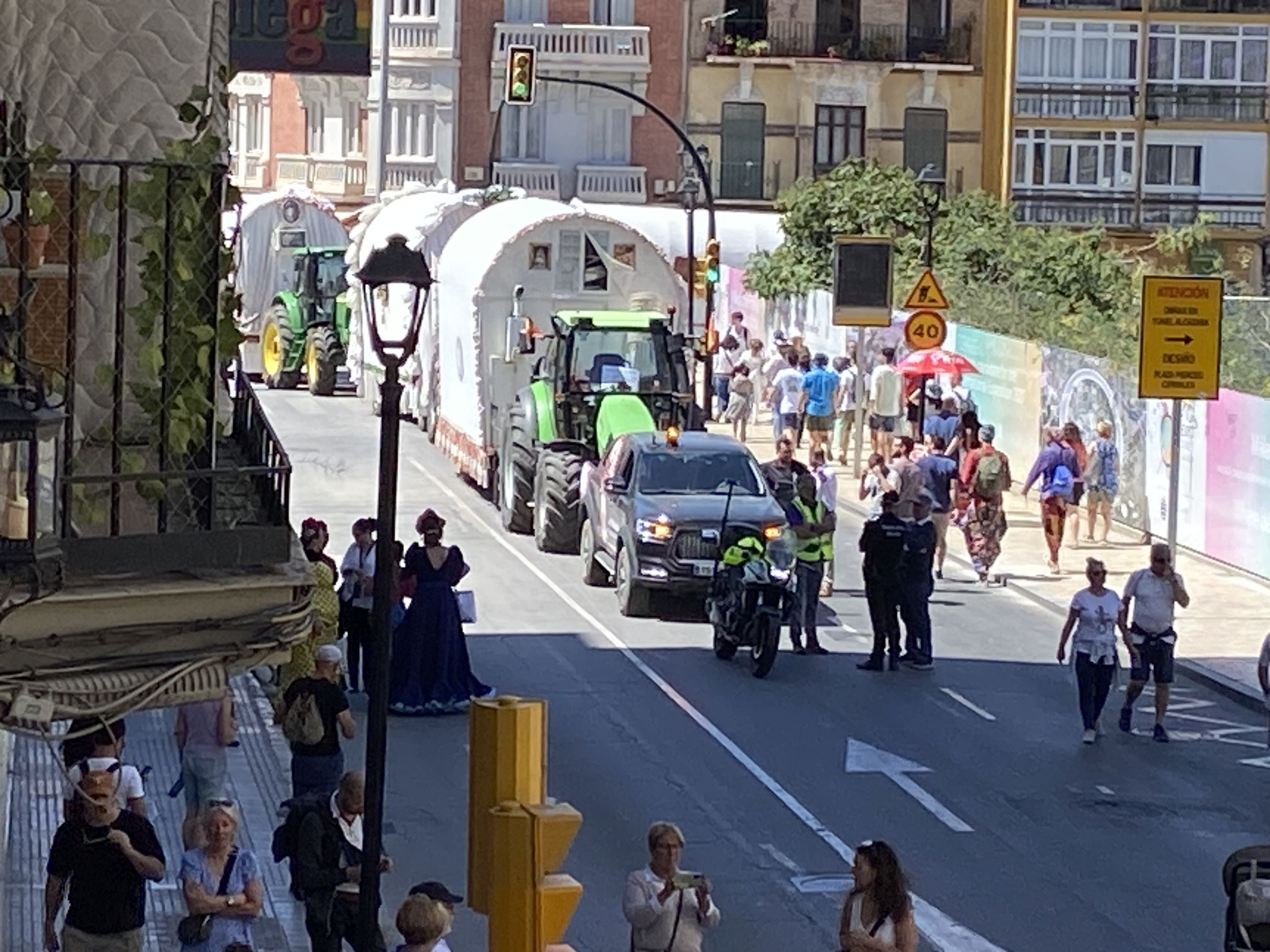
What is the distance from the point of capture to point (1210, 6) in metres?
62.8

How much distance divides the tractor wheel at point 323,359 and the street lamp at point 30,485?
125 feet

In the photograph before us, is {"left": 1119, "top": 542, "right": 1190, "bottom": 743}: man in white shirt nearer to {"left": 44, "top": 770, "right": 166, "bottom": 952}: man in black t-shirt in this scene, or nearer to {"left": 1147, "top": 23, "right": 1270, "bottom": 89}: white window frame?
{"left": 44, "top": 770, "right": 166, "bottom": 952}: man in black t-shirt

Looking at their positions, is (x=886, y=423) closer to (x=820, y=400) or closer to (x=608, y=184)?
(x=820, y=400)

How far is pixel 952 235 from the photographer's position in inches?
1940

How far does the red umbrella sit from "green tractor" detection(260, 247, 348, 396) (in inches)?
524

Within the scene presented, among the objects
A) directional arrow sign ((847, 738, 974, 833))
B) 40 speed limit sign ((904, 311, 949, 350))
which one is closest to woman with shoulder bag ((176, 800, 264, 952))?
directional arrow sign ((847, 738, 974, 833))

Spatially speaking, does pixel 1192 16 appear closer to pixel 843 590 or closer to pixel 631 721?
pixel 843 590

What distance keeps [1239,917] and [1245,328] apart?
2497cm

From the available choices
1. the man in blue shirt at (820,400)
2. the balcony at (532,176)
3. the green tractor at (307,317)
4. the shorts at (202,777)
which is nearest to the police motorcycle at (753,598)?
the shorts at (202,777)

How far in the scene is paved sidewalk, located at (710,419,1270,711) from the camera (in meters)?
24.1

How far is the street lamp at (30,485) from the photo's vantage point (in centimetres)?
765

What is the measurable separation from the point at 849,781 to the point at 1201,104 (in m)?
47.2

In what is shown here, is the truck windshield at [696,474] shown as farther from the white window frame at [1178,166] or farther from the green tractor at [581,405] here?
the white window frame at [1178,166]

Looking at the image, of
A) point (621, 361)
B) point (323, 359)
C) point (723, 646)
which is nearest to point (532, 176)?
point (323, 359)
